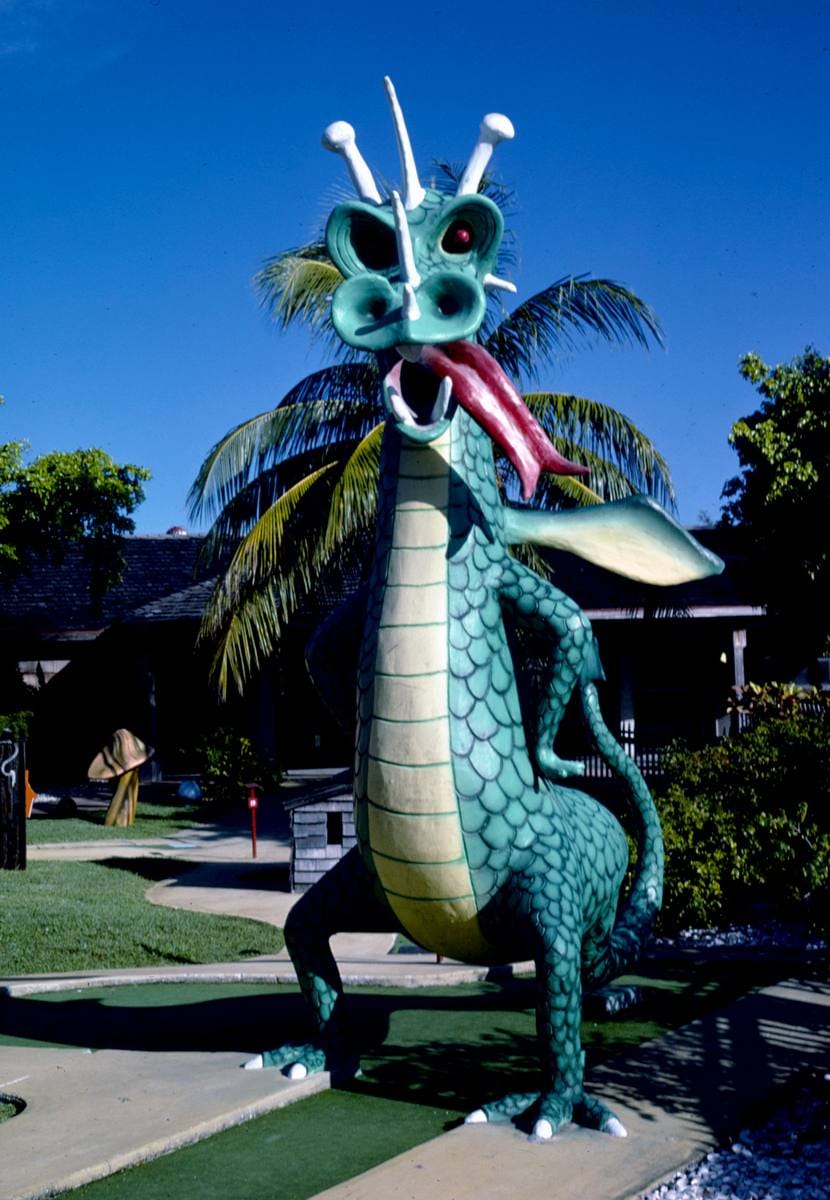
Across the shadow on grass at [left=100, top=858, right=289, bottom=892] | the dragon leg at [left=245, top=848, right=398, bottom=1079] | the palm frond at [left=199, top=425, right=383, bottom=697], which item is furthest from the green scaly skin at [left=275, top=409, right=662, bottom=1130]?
the shadow on grass at [left=100, top=858, right=289, bottom=892]

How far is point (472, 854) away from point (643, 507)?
1.55 meters

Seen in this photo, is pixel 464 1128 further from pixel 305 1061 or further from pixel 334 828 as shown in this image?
pixel 334 828

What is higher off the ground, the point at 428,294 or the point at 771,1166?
the point at 428,294

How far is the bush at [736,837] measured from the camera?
9164 mm

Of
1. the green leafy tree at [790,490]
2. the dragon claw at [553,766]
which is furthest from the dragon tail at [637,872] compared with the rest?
the green leafy tree at [790,490]

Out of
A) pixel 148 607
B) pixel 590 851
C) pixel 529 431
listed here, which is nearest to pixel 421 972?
pixel 590 851

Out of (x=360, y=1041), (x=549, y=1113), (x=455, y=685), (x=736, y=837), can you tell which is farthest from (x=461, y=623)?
(x=736, y=837)

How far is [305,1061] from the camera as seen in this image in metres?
5.63

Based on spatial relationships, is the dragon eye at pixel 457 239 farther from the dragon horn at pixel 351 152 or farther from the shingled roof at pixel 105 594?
the shingled roof at pixel 105 594

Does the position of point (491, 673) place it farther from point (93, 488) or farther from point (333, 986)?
point (93, 488)

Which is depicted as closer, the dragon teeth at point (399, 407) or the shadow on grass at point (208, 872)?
the dragon teeth at point (399, 407)

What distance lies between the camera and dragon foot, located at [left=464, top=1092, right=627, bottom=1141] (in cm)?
482

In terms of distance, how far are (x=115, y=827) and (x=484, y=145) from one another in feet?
42.2

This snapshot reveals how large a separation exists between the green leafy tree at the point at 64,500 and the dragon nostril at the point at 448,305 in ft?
46.9
